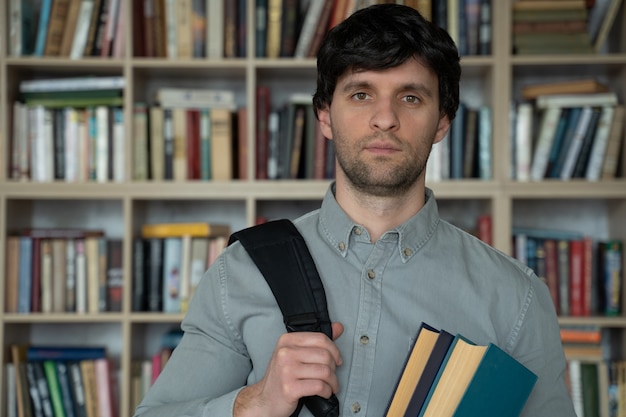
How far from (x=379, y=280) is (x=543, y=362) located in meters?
0.28

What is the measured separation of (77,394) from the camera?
2.68 meters

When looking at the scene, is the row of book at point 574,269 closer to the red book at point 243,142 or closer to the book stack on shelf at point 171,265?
the red book at point 243,142

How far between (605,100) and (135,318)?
179cm

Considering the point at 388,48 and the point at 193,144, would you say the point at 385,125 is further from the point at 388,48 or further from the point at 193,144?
the point at 193,144

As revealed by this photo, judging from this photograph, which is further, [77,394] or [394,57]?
[77,394]

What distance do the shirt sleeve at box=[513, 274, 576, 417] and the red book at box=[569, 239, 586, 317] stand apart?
157cm

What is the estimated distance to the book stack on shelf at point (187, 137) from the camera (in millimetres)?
2680

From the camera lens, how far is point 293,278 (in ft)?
Answer: 3.81

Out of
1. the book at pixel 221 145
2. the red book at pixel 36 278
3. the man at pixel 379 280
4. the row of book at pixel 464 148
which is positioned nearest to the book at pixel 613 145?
the row of book at pixel 464 148

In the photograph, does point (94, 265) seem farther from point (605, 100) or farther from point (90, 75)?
point (605, 100)

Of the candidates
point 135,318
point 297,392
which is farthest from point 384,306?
point 135,318

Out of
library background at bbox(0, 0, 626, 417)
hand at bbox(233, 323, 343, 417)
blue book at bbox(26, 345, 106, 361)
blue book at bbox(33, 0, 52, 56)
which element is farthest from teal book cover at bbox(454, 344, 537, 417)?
blue book at bbox(33, 0, 52, 56)

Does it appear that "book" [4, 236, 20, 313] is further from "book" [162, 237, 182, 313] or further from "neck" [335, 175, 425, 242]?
"neck" [335, 175, 425, 242]

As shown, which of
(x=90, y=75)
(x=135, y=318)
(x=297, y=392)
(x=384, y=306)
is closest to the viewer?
(x=297, y=392)
